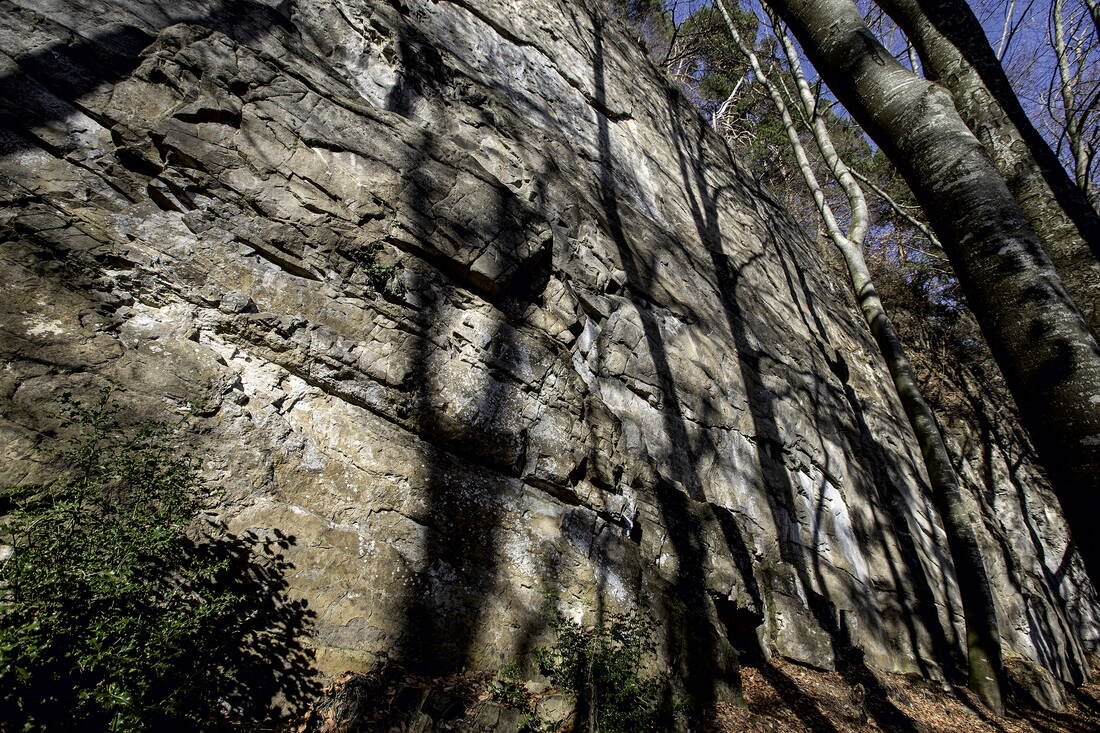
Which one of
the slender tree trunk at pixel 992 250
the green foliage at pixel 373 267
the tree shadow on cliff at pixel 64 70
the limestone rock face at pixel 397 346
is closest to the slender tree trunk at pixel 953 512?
the limestone rock face at pixel 397 346

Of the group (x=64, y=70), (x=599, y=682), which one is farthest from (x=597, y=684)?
(x=64, y=70)

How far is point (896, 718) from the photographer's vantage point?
5.98m

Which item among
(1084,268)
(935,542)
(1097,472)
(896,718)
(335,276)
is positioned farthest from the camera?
(935,542)

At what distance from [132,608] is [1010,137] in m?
4.69

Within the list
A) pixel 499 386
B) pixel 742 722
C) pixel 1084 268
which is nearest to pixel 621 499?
pixel 499 386

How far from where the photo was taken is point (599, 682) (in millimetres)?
3570

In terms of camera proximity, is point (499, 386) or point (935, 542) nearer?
point (499, 386)

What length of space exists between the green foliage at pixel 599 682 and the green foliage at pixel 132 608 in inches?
60.4

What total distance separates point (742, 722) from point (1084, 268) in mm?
4474

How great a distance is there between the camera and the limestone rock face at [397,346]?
390 centimetres

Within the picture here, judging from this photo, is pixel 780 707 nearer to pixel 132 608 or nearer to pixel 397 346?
pixel 397 346

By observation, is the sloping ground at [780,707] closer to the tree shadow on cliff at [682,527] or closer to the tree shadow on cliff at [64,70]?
the tree shadow on cliff at [682,527]

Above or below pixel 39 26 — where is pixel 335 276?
below

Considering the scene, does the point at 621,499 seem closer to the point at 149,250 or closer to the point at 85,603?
the point at 85,603
